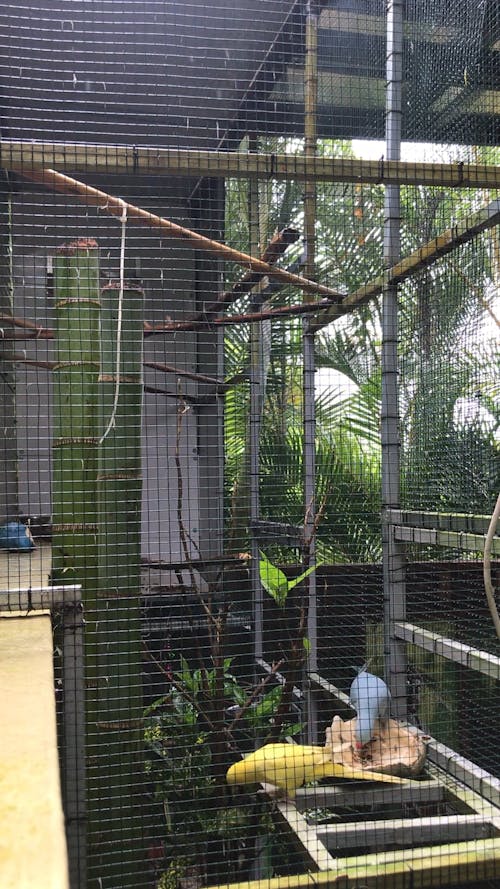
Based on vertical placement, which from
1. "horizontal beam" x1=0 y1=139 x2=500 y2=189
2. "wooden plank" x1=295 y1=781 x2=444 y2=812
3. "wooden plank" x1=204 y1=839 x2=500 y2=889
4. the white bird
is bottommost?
"wooden plank" x1=204 y1=839 x2=500 y2=889

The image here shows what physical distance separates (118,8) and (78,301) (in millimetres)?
1795

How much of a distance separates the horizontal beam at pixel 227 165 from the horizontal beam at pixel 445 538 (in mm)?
1019

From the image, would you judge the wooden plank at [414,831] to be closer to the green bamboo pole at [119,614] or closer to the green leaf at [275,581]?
the green bamboo pole at [119,614]

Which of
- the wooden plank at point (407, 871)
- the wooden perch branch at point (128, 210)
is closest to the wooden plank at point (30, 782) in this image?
the wooden plank at point (407, 871)

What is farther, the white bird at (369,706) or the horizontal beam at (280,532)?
the horizontal beam at (280,532)

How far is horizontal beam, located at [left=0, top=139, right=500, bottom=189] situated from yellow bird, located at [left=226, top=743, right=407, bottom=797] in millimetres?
1635

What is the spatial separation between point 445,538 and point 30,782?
1894 millimetres

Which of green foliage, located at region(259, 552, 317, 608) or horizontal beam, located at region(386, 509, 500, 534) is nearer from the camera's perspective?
horizontal beam, located at region(386, 509, 500, 534)

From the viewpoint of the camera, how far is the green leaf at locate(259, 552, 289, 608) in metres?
3.05

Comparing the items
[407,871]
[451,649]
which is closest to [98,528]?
[451,649]

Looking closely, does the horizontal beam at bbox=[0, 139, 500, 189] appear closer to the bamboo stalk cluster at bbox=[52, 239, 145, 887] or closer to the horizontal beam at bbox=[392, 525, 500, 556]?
the bamboo stalk cluster at bbox=[52, 239, 145, 887]

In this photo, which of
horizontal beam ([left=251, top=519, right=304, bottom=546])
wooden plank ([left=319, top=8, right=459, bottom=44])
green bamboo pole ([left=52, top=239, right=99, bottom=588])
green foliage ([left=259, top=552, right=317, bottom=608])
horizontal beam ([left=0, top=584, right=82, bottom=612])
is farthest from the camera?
horizontal beam ([left=251, top=519, right=304, bottom=546])

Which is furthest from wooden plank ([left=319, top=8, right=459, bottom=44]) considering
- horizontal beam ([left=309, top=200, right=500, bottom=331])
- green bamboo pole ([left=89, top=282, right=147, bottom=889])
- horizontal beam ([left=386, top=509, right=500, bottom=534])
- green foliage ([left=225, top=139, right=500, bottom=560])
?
horizontal beam ([left=386, top=509, right=500, bottom=534])

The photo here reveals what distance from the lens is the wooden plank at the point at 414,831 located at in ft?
6.89
